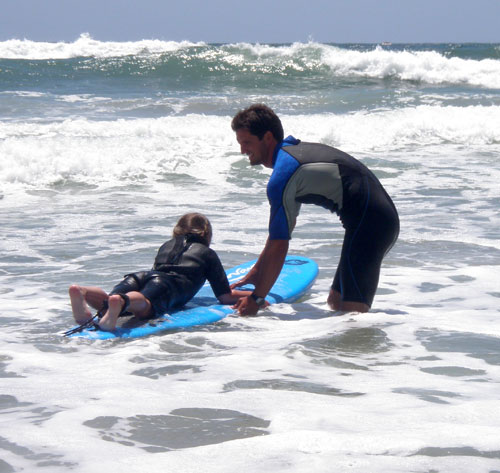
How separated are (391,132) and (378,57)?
12379 millimetres

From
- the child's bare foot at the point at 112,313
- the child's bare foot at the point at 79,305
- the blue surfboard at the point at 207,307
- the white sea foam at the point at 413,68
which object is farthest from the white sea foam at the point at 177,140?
the white sea foam at the point at 413,68

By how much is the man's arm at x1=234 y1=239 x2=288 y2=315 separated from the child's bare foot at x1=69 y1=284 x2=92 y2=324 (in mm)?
882

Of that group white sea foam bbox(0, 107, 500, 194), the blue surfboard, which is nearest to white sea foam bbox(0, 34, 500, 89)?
white sea foam bbox(0, 107, 500, 194)

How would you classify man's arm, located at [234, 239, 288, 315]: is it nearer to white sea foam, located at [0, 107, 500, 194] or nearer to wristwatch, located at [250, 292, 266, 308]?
wristwatch, located at [250, 292, 266, 308]

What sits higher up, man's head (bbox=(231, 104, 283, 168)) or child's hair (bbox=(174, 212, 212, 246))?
man's head (bbox=(231, 104, 283, 168))

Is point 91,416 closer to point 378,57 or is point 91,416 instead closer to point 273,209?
point 273,209

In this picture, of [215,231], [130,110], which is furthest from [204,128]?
[215,231]

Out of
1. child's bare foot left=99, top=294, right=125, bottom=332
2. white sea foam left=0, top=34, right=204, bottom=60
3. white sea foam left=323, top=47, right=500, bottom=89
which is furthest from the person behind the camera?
white sea foam left=0, top=34, right=204, bottom=60

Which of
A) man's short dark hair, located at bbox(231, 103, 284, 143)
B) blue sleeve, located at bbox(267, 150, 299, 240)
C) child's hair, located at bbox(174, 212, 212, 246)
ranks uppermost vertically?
man's short dark hair, located at bbox(231, 103, 284, 143)

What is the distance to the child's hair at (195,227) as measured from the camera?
4703 mm

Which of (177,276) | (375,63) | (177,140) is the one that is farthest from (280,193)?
(375,63)

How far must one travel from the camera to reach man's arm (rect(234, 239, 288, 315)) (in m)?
4.05

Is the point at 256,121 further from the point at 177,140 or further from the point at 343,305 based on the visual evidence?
the point at 177,140

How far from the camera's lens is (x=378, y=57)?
26016mm
